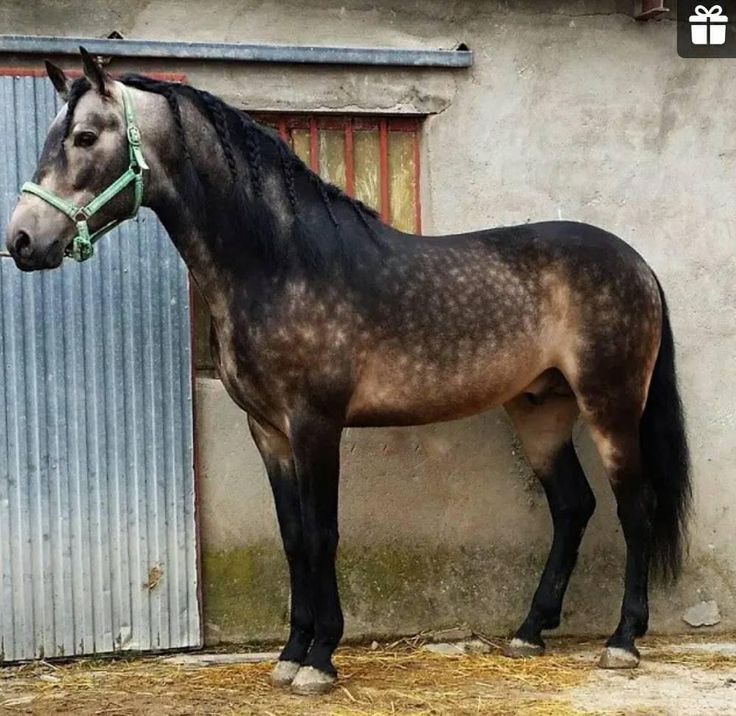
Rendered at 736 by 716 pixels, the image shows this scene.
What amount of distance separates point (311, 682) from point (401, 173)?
94.2 inches

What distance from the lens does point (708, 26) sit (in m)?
5.05

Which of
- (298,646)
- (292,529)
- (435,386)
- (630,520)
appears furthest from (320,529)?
(630,520)

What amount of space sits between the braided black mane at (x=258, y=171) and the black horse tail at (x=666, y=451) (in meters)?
1.62

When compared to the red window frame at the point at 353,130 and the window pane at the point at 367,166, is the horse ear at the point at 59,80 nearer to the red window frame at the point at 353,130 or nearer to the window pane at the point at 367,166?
the red window frame at the point at 353,130

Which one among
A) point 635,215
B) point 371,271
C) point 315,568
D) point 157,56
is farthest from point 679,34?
point 315,568

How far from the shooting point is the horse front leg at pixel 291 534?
4.15 m

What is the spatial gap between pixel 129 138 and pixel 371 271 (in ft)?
3.53

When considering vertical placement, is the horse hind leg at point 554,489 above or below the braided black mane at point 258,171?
below

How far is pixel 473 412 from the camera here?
4348mm

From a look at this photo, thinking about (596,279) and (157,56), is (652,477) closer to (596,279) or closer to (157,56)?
(596,279)

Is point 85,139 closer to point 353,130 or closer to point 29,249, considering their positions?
point 29,249

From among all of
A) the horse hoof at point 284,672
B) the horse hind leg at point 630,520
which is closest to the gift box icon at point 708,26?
the horse hind leg at point 630,520

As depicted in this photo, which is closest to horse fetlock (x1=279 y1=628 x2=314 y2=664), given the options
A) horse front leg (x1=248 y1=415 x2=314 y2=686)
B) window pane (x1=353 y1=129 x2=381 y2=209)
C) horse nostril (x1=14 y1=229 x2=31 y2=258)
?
horse front leg (x1=248 y1=415 x2=314 y2=686)

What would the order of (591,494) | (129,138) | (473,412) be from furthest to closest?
(591,494), (473,412), (129,138)
